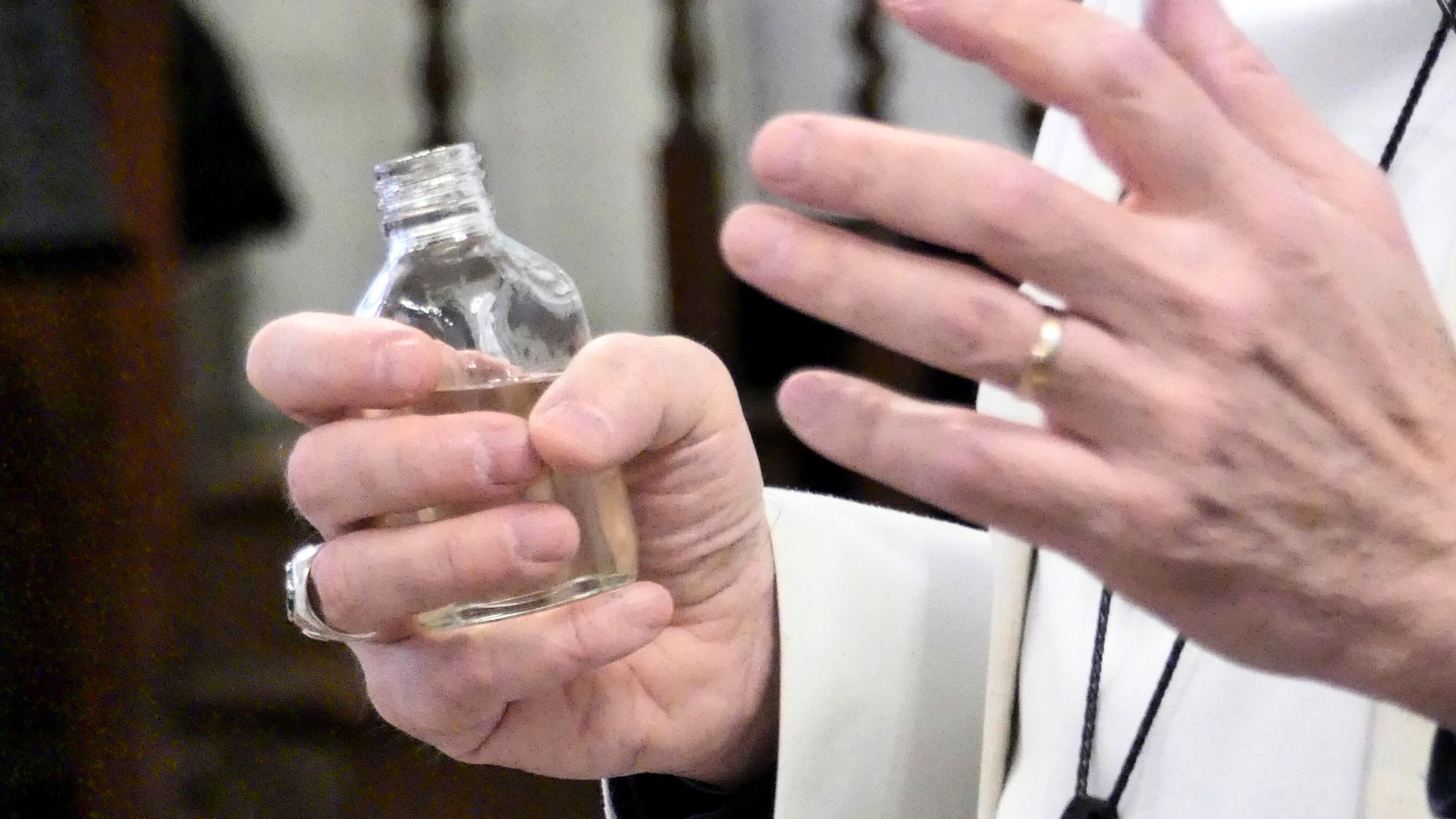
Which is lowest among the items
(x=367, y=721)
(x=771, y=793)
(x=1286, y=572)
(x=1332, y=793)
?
(x=367, y=721)

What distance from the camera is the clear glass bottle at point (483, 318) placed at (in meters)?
0.49

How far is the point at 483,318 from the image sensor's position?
53 centimetres

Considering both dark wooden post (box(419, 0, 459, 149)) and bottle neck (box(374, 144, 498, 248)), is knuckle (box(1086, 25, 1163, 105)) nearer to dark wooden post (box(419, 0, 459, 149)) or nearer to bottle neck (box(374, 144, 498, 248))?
bottle neck (box(374, 144, 498, 248))

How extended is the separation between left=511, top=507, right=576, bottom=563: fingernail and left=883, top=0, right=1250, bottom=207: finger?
0.75 ft

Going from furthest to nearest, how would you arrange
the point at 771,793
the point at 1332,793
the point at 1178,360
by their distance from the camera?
the point at 771,793 → the point at 1332,793 → the point at 1178,360

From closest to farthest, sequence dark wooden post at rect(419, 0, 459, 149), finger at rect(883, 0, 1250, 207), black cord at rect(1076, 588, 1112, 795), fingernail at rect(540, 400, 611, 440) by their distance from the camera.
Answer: finger at rect(883, 0, 1250, 207), fingernail at rect(540, 400, 611, 440), black cord at rect(1076, 588, 1112, 795), dark wooden post at rect(419, 0, 459, 149)

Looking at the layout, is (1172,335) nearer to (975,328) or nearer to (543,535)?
(975,328)

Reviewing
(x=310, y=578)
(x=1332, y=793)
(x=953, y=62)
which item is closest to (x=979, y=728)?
(x=1332, y=793)

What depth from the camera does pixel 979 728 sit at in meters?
0.69

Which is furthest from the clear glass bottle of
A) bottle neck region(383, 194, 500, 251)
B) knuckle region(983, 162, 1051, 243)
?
knuckle region(983, 162, 1051, 243)

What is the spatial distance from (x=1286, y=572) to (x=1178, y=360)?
7 centimetres

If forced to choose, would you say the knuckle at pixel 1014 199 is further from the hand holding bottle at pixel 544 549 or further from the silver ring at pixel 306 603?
the silver ring at pixel 306 603

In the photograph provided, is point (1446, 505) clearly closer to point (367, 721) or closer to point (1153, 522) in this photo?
point (1153, 522)

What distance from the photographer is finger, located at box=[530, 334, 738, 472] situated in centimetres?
44
